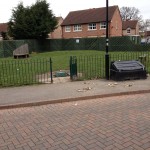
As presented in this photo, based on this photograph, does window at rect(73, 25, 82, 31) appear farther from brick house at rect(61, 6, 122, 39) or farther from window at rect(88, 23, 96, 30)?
window at rect(88, 23, 96, 30)

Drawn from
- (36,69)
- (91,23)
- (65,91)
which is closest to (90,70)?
(36,69)

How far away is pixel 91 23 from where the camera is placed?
4419cm

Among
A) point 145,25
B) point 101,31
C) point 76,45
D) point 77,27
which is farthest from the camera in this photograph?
point 145,25

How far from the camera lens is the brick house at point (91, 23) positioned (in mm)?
43000

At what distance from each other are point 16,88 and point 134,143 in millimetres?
5696

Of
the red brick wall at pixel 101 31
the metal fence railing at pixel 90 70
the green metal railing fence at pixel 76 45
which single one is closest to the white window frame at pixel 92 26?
the red brick wall at pixel 101 31

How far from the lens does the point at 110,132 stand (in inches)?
183

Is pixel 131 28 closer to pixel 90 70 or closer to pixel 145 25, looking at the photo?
pixel 145 25

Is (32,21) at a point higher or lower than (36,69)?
higher

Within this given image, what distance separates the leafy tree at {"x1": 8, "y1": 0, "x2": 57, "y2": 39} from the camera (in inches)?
1383

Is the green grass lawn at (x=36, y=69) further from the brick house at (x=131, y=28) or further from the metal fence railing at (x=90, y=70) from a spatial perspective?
the brick house at (x=131, y=28)

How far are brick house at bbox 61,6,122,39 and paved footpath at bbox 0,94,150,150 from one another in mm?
37100

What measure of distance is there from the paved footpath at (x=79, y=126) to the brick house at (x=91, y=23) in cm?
3710

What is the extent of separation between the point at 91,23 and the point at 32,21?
12.9 meters
